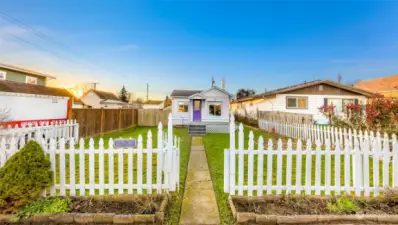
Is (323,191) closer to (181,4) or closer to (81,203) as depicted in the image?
(81,203)

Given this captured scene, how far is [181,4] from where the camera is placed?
39.0 ft

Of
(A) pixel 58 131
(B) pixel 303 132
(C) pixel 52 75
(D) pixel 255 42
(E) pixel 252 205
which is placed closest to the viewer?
(E) pixel 252 205

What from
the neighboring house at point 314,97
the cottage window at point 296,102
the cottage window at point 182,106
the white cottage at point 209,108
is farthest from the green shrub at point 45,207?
the cottage window at point 296,102

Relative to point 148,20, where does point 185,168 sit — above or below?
below

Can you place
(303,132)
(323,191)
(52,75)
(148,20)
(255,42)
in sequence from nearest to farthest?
(323,191) < (303,132) < (148,20) < (255,42) < (52,75)

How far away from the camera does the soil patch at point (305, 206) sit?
2.93 metres

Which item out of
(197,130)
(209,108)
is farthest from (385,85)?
(197,130)

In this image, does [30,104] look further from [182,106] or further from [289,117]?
[289,117]

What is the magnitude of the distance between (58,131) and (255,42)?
15.3m

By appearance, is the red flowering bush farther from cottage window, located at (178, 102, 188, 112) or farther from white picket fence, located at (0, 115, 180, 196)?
cottage window, located at (178, 102, 188, 112)

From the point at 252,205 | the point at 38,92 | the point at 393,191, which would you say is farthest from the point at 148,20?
the point at 393,191

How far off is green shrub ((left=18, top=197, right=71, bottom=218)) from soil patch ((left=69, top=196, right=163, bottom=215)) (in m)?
0.12

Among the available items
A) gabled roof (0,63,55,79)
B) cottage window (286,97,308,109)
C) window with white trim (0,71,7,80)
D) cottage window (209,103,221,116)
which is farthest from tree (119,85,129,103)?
cottage window (286,97,308,109)

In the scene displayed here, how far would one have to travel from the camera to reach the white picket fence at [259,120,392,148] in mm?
6637
